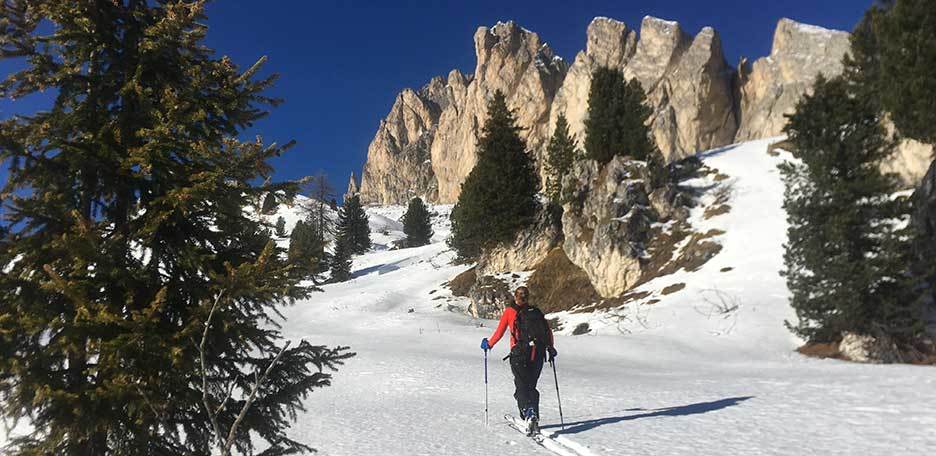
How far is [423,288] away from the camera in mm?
38594

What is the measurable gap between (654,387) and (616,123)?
2723 centimetres

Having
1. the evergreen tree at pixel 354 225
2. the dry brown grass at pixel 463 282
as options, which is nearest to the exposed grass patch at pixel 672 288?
the dry brown grass at pixel 463 282

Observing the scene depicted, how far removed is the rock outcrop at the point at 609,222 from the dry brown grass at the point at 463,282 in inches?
300

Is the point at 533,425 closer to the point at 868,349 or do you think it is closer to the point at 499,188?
the point at 868,349

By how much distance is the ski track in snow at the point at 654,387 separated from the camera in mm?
6434

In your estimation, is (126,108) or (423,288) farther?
(423,288)

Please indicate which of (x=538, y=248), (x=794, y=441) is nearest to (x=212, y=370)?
(x=794, y=441)

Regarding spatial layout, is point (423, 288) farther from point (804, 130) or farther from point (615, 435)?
point (615, 435)

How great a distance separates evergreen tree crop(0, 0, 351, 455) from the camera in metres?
4.38

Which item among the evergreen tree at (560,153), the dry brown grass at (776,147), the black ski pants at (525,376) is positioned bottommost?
the black ski pants at (525,376)

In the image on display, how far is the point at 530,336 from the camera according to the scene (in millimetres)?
7488

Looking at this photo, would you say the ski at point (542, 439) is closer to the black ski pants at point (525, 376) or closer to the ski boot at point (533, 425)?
the ski boot at point (533, 425)

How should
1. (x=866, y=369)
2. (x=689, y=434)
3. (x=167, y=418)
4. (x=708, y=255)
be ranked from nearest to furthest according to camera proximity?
(x=167, y=418) < (x=689, y=434) < (x=866, y=369) < (x=708, y=255)

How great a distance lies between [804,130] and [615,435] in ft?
45.0
